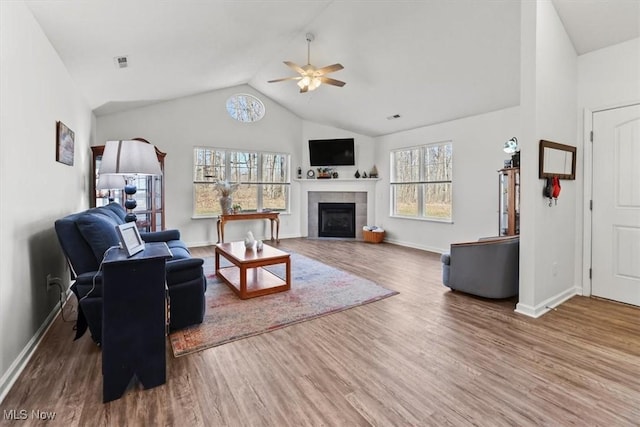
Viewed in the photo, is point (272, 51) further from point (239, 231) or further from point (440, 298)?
point (440, 298)

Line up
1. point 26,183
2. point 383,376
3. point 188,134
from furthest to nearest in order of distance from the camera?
point 188,134 → point 26,183 → point 383,376

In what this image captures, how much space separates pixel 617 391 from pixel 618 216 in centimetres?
217

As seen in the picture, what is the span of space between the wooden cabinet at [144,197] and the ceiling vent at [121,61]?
5.40 feet

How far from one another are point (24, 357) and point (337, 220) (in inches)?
237

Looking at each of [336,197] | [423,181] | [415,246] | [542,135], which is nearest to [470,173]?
[423,181]

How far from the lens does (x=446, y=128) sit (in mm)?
5723

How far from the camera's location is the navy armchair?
3.13 metres

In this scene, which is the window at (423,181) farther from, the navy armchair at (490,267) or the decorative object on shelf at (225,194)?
Result: the decorative object on shelf at (225,194)

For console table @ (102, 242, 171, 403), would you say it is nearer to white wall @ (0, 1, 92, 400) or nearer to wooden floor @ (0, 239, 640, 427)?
wooden floor @ (0, 239, 640, 427)

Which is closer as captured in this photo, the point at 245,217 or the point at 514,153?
the point at 514,153

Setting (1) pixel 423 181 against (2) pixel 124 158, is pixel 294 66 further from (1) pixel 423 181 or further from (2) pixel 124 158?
(1) pixel 423 181

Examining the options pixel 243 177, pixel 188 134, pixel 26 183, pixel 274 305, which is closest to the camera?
pixel 26 183

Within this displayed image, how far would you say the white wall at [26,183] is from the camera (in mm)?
1845

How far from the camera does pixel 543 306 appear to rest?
2.93 metres
